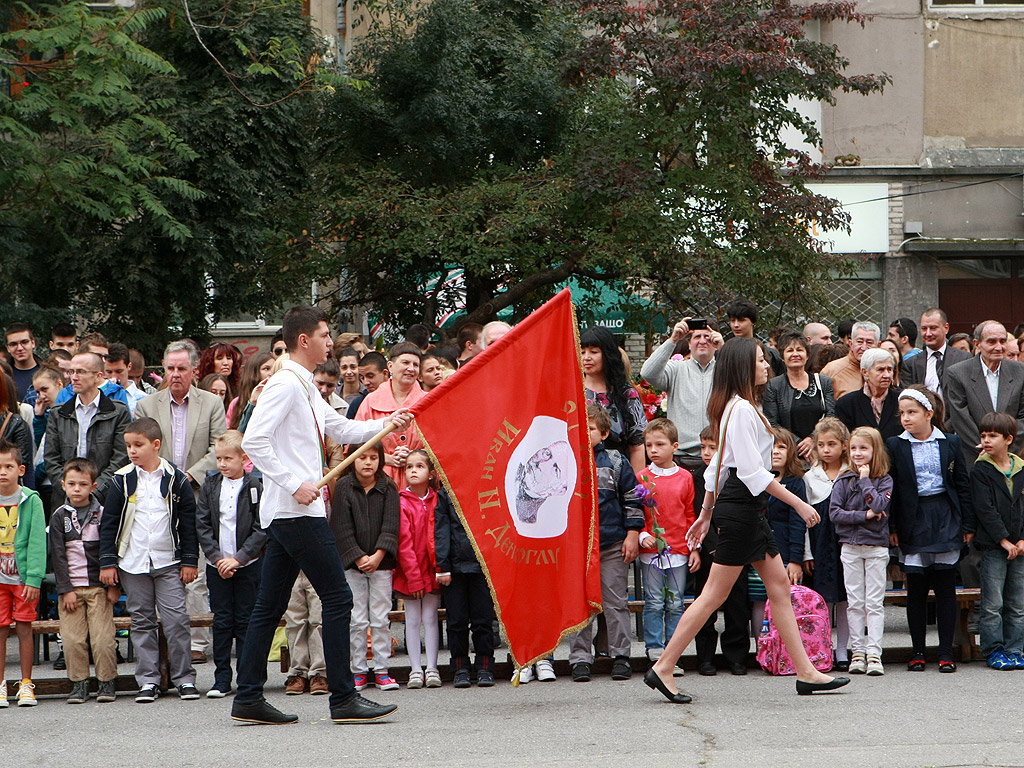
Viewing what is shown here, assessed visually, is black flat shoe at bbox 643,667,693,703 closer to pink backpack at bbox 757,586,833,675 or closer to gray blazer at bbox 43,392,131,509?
pink backpack at bbox 757,586,833,675

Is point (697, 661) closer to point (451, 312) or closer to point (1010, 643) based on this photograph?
point (1010, 643)

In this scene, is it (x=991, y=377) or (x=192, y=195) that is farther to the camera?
(x=192, y=195)

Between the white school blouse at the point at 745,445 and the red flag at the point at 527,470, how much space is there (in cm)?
79

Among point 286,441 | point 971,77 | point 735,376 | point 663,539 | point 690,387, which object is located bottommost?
point 663,539

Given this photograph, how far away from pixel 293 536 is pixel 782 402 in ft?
14.4

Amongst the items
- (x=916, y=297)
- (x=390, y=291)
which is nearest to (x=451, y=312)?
(x=390, y=291)

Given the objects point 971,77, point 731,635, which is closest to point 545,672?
point 731,635

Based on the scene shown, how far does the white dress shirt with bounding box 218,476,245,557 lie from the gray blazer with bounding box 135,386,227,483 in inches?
45.2

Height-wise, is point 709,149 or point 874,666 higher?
point 709,149

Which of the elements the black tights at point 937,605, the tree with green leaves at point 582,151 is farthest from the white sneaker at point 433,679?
the tree with green leaves at point 582,151

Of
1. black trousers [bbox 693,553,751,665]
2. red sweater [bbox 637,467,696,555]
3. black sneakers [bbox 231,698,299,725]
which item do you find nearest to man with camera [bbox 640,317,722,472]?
red sweater [bbox 637,467,696,555]

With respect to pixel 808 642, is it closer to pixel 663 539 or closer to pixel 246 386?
pixel 663 539

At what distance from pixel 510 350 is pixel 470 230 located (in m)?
10.2

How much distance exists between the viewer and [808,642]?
7945mm
